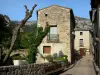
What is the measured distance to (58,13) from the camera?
38.3 metres

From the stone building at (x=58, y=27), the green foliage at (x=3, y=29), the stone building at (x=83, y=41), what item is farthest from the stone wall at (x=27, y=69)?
the stone building at (x=83, y=41)

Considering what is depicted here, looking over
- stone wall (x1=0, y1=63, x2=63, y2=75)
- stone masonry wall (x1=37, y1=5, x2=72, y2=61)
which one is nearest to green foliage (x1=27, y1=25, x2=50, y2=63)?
stone wall (x1=0, y1=63, x2=63, y2=75)

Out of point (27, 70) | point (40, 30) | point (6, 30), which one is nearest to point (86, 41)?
point (40, 30)

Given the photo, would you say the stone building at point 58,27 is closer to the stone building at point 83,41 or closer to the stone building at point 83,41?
the stone building at point 83,41

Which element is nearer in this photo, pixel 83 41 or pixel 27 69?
pixel 27 69

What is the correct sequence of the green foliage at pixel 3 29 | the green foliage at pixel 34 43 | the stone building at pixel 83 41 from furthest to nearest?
the stone building at pixel 83 41
the green foliage at pixel 34 43
the green foliage at pixel 3 29

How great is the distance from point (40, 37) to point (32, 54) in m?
2.79

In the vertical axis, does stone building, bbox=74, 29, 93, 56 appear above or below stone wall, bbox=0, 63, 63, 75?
above

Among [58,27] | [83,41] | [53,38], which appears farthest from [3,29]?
[83,41]

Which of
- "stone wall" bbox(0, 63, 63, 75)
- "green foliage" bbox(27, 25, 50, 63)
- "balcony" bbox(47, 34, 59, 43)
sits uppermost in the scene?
"balcony" bbox(47, 34, 59, 43)

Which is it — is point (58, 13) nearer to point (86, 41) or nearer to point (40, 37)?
point (40, 37)

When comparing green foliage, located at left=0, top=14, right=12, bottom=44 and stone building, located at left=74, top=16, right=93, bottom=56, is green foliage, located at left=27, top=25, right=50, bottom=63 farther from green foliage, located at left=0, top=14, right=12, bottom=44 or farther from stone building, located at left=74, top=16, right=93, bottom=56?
stone building, located at left=74, top=16, right=93, bottom=56

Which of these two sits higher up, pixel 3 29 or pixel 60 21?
pixel 60 21

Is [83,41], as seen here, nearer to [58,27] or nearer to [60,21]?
[58,27]
